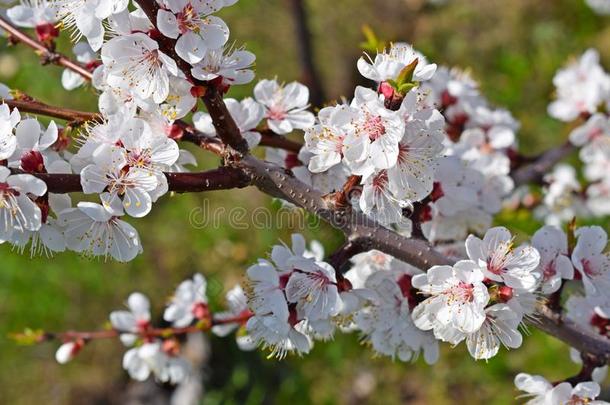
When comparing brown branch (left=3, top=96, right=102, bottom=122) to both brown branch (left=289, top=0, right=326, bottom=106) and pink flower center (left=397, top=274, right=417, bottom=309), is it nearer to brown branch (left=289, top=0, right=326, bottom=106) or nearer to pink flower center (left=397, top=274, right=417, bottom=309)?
pink flower center (left=397, top=274, right=417, bottom=309)

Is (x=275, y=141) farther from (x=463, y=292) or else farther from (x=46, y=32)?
Result: (x=46, y=32)

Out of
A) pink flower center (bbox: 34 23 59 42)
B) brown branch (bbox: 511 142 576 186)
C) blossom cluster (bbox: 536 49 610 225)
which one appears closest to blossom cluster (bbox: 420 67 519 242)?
brown branch (bbox: 511 142 576 186)

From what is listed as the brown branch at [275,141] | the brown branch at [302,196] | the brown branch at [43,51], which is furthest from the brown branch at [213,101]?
the brown branch at [43,51]

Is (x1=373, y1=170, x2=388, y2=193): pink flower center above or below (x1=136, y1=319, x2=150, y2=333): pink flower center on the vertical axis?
above

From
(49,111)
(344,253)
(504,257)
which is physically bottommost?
(344,253)

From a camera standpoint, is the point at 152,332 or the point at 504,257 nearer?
the point at 504,257

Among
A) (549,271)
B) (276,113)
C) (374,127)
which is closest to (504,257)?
(549,271)
